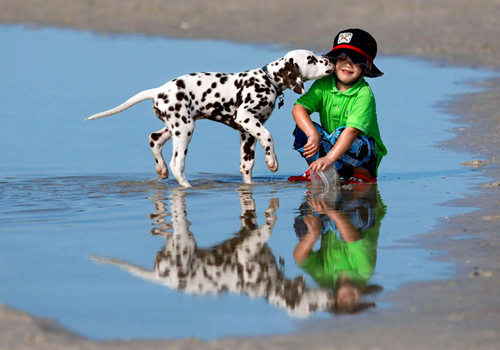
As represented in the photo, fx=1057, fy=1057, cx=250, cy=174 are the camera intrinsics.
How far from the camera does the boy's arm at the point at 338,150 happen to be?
8.36 meters

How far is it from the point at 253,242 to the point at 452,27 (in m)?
13.3

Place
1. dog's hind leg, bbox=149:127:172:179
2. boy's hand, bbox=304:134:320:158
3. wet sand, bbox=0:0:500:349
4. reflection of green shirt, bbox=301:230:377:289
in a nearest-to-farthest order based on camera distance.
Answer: wet sand, bbox=0:0:500:349, reflection of green shirt, bbox=301:230:377:289, boy's hand, bbox=304:134:320:158, dog's hind leg, bbox=149:127:172:179

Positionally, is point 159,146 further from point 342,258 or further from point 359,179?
point 342,258

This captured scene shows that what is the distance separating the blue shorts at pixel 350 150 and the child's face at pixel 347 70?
1.40 ft

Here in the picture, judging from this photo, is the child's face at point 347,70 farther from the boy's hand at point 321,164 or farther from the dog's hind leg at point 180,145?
the dog's hind leg at point 180,145

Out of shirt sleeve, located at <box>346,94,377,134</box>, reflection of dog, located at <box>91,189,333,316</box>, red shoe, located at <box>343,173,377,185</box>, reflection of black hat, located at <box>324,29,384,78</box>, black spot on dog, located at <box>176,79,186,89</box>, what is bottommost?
reflection of dog, located at <box>91,189,333,316</box>

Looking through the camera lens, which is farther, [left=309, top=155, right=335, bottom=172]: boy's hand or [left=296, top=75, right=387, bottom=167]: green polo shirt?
[left=296, top=75, right=387, bottom=167]: green polo shirt

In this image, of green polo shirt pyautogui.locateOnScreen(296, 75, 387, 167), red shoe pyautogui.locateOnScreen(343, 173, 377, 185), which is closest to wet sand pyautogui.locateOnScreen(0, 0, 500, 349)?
red shoe pyautogui.locateOnScreen(343, 173, 377, 185)

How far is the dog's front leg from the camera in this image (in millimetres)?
8586

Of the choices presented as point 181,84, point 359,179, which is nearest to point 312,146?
point 359,179

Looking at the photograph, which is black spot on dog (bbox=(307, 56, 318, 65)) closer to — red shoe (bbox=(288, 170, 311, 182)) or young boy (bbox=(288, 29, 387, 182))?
young boy (bbox=(288, 29, 387, 182))

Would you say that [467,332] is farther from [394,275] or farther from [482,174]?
[482,174]

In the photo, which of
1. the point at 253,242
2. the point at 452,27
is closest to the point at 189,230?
the point at 253,242

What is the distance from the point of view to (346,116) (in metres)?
8.90
